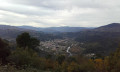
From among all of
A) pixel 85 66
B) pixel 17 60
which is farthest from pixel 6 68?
pixel 85 66

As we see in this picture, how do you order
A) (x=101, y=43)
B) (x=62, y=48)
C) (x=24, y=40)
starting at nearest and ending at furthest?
(x=24, y=40), (x=62, y=48), (x=101, y=43)

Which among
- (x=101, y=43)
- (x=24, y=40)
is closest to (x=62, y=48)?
(x=101, y=43)

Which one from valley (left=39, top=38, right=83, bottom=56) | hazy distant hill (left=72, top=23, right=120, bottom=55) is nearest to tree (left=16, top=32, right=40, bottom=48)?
hazy distant hill (left=72, top=23, right=120, bottom=55)

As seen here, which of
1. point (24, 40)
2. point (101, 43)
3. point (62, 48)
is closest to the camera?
point (24, 40)

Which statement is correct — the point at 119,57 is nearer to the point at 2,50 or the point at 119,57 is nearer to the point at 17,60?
the point at 17,60

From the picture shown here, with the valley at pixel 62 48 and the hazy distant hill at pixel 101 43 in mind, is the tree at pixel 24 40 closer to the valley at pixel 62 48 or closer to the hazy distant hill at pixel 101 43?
the hazy distant hill at pixel 101 43

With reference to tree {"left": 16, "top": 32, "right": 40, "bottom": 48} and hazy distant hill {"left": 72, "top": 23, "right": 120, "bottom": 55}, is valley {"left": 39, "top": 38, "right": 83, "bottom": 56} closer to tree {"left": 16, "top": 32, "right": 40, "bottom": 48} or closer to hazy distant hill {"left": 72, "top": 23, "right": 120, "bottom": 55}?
hazy distant hill {"left": 72, "top": 23, "right": 120, "bottom": 55}

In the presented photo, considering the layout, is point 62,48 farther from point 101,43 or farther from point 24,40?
point 24,40

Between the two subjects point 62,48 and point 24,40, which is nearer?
point 24,40

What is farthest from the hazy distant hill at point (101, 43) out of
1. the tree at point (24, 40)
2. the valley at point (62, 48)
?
the tree at point (24, 40)

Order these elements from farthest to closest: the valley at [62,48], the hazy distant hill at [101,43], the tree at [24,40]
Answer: the hazy distant hill at [101,43]
the valley at [62,48]
the tree at [24,40]

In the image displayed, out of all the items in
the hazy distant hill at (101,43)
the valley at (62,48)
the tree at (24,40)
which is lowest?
the valley at (62,48)
